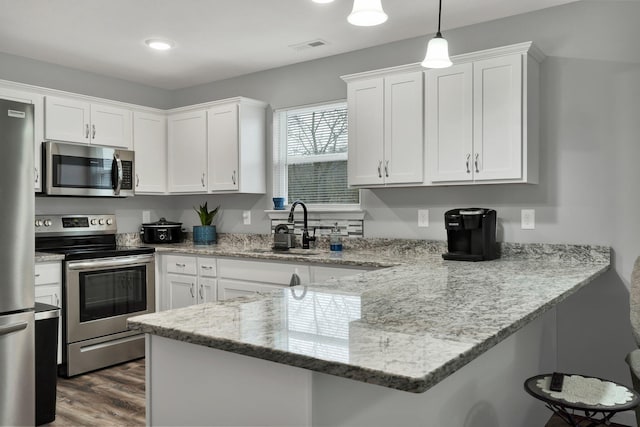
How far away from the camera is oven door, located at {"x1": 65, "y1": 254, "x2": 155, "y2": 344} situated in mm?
3729

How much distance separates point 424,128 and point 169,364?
2.42 meters

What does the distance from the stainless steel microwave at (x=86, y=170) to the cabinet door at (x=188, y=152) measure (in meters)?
0.42

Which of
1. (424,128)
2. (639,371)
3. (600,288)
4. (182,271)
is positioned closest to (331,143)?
(424,128)

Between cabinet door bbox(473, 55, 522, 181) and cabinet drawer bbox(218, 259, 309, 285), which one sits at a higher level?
cabinet door bbox(473, 55, 522, 181)

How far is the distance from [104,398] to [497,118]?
9.74ft

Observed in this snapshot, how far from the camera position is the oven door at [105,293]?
3.73 metres

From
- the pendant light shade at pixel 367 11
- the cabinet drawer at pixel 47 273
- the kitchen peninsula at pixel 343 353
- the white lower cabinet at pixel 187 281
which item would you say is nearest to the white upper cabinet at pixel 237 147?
the white lower cabinet at pixel 187 281

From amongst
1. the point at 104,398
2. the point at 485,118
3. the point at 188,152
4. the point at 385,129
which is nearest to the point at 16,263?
the point at 104,398

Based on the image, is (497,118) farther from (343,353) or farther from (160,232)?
(160,232)

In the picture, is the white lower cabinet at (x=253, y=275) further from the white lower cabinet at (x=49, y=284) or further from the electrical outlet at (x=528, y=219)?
the electrical outlet at (x=528, y=219)

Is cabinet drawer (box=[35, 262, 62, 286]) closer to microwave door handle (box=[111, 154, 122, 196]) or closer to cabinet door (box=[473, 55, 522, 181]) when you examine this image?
microwave door handle (box=[111, 154, 122, 196])

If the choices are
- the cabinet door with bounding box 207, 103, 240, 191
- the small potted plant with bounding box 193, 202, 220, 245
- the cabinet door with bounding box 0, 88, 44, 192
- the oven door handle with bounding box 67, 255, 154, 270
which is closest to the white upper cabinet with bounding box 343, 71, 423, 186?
the cabinet door with bounding box 207, 103, 240, 191

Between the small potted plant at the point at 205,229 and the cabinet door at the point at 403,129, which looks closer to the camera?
the cabinet door at the point at 403,129

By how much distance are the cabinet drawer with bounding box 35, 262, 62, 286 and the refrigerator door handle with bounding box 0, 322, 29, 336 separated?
1.14 m
